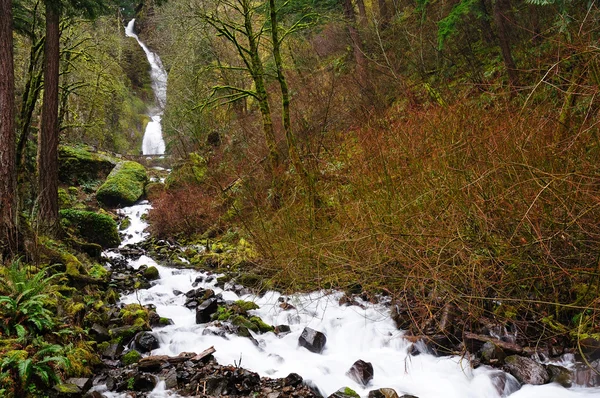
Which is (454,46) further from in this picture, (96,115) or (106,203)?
(96,115)

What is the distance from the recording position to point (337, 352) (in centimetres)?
488

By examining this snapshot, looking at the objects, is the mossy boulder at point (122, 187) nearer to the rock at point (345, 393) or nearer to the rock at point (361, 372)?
the rock at point (361, 372)

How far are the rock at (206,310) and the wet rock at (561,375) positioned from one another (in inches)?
169

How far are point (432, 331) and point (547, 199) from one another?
1908mm

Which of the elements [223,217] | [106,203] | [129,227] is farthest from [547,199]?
[106,203]

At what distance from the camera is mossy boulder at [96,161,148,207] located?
15.4 meters

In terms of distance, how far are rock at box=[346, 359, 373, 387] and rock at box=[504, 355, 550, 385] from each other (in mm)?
1294

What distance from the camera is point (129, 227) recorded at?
535 inches

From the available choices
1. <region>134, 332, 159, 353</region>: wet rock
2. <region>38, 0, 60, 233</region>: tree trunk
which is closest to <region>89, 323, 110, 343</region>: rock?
<region>134, 332, 159, 353</region>: wet rock

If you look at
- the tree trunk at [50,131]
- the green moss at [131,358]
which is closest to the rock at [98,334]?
the green moss at [131,358]

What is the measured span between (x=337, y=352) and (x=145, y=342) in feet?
7.76

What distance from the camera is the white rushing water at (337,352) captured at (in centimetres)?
379

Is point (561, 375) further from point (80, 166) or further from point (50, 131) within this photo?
point (80, 166)

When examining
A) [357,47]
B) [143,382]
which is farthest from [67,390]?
[357,47]
